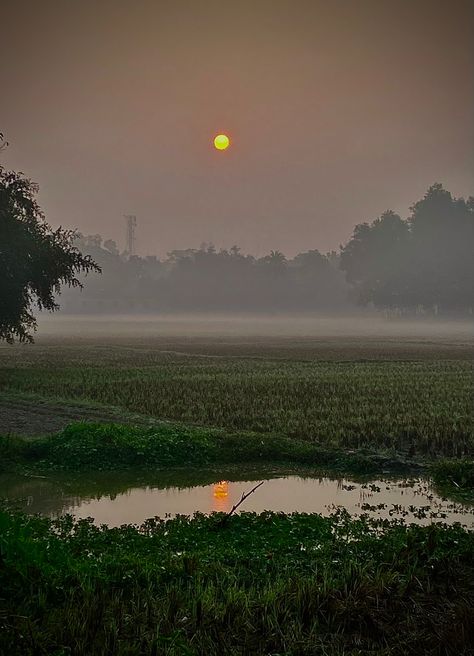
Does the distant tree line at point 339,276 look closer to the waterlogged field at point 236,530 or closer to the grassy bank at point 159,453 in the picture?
the waterlogged field at point 236,530

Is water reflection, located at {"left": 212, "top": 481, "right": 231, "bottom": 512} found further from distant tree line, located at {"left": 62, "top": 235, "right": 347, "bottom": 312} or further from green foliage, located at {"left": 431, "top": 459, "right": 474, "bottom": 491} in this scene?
distant tree line, located at {"left": 62, "top": 235, "right": 347, "bottom": 312}

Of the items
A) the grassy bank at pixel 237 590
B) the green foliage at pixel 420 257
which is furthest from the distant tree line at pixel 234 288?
the grassy bank at pixel 237 590

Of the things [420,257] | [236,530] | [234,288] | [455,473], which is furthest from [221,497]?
[234,288]

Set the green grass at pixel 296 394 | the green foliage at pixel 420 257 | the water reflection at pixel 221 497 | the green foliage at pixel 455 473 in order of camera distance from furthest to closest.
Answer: the green foliage at pixel 420 257 < the green grass at pixel 296 394 < the green foliage at pixel 455 473 < the water reflection at pixel 221 497

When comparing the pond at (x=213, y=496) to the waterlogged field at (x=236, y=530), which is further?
the pond at (x=213, y=496)

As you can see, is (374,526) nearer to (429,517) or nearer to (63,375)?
(429,517)

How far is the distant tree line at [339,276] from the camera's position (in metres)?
108

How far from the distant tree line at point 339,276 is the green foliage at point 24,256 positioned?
281 feet

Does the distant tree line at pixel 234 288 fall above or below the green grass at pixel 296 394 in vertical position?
above

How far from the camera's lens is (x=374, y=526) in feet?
29.8

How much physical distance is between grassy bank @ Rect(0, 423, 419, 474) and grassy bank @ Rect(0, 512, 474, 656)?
170 inches

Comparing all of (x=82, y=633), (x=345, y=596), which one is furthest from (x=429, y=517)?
(x=82, y=633)

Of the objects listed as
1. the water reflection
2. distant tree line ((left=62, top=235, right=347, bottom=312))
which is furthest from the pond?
distant tree line ((left=62, top=235, right=347, bottom=312))

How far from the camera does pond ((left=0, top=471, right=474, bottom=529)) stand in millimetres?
10086
